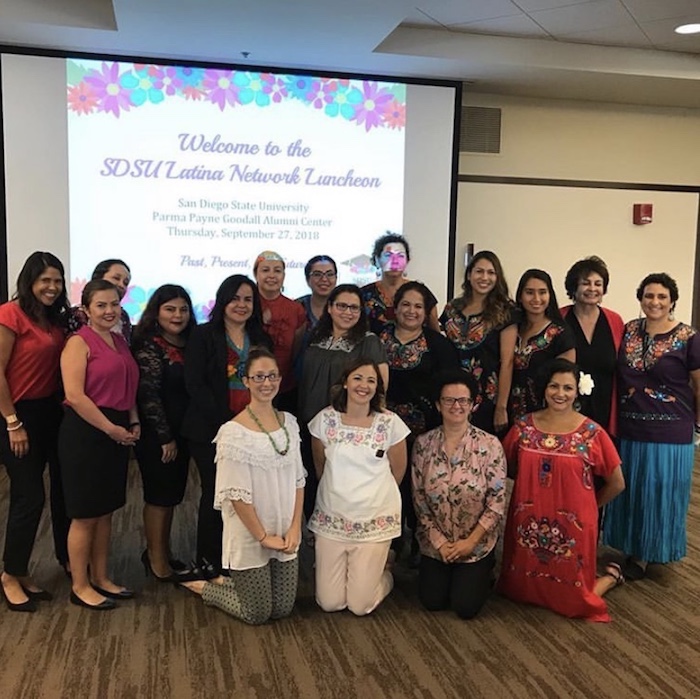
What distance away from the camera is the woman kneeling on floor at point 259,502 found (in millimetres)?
2631

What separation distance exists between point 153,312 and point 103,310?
0.28 metres

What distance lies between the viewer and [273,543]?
8.66ft

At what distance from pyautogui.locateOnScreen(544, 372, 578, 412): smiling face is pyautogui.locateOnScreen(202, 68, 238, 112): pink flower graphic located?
349cm

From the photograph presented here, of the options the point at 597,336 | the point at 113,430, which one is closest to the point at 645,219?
the point at 597,336

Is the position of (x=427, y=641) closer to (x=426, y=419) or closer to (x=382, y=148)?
(x=426, y=419)

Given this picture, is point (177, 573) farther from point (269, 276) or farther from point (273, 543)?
point (269, 276)

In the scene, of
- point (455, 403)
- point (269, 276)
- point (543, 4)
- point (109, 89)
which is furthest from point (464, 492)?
point (109, 89)

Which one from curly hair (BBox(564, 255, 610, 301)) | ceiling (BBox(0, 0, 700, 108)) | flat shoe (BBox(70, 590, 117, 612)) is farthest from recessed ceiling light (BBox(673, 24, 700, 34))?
flat shoe (BBox(70, 590, 117, 612))

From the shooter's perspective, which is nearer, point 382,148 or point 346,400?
point 346,400

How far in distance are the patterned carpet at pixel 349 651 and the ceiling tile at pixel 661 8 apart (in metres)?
3.58

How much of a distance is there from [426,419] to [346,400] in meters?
0.49

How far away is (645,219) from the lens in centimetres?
628

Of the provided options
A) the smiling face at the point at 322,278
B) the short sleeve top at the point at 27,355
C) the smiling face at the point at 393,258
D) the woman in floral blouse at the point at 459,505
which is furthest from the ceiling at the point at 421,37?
the woman in floral blouse at the point at 459,505

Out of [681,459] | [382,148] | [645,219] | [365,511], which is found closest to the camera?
[365,511]
